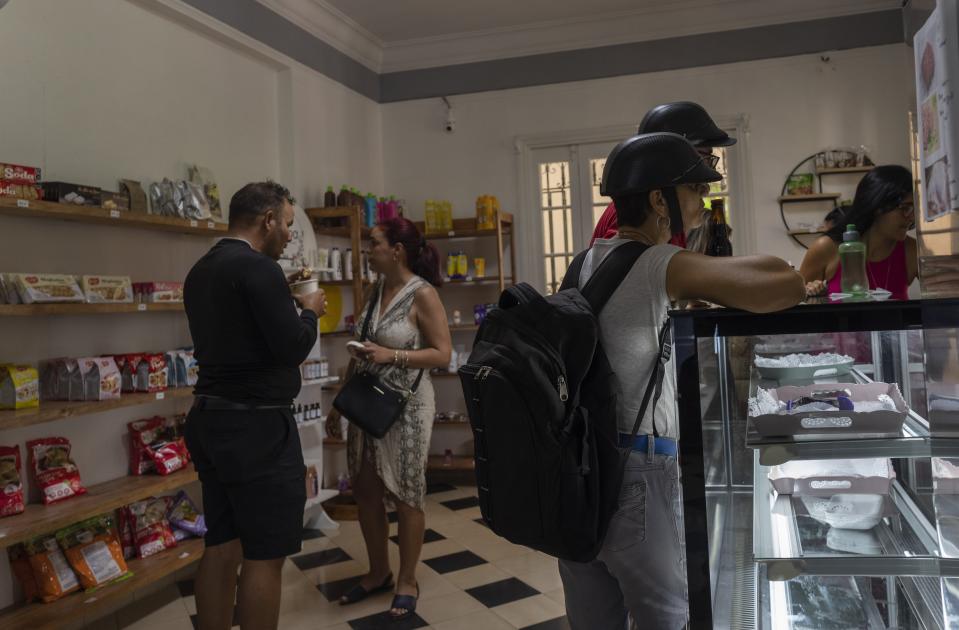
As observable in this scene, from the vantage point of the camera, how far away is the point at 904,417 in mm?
1358

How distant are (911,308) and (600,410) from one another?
55 centimetres

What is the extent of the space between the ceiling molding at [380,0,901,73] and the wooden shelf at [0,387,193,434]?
4201 mm

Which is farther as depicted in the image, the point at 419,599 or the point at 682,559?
the point at 419,599

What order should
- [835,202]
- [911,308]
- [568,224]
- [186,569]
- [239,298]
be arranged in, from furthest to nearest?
[568,224] → [835,202] → [186,569] → [239,298] → [911,308]

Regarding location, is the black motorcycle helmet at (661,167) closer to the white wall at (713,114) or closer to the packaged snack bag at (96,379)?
the packaged snack bag at (96,379)

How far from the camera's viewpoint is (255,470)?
2.38 metres

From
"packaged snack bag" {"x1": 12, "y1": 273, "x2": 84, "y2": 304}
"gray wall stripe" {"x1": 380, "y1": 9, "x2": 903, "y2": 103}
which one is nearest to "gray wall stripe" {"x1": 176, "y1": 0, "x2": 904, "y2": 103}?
"gray wall stripe" {"x1": 380, "y1": 9, "x2": 903, "y2": 103}

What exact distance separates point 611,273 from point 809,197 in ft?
16.4

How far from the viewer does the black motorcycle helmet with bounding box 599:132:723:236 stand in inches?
54.6

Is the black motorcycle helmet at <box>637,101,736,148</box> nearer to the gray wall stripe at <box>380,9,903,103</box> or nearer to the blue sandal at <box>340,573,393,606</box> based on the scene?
the blue sandal at <box>340,573,393,606</box>

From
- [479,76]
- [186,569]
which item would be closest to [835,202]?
[479,76]

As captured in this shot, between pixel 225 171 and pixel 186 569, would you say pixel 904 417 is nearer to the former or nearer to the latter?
pixel 186 569

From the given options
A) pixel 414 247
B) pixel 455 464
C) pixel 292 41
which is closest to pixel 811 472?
pixel 414 247

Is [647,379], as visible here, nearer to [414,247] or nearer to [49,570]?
[414,247]
